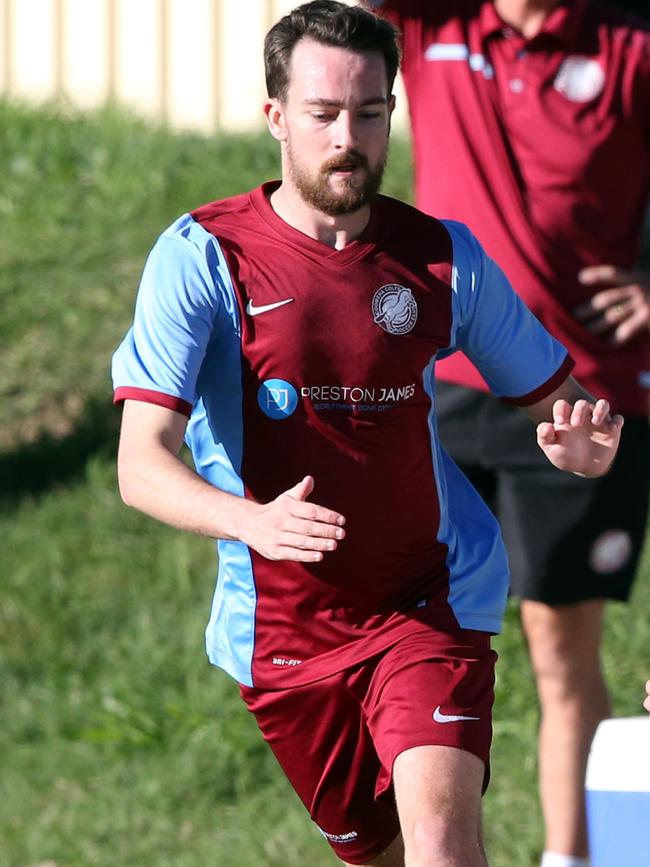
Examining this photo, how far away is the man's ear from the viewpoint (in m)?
3.87

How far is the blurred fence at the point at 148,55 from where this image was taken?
30.9 feet

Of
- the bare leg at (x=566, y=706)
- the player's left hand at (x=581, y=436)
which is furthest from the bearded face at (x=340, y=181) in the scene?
the bare leg at (x=566, y=706)

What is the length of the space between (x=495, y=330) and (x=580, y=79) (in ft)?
4.14

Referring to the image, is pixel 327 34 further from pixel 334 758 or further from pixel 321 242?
pixel 334 758

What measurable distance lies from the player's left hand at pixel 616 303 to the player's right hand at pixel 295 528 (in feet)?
6.05

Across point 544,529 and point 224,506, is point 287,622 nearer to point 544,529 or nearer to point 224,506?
point 224,506

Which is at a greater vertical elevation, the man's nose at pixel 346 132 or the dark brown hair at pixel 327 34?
the dark brown hair at pixel 327 34

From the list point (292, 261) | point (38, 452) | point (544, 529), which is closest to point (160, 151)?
point (38, 452)

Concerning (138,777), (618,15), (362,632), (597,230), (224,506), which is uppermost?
(618,15)

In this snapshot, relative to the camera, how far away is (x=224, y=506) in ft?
11.2

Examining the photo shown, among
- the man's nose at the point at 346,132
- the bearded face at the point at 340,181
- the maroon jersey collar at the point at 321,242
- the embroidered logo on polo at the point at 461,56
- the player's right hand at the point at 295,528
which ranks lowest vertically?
the player's right hand at the point at 295,528

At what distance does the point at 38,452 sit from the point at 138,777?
2051 millimetres

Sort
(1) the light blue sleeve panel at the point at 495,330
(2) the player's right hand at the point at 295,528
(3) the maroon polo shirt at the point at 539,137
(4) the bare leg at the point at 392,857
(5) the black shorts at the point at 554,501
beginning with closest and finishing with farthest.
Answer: (2) the player's right hand at the point at 295,528, (1) the light blue sleeve panel at the point at 495,330, (4) the bare leg at the point at 392,857, (3) the maroon polo shirt at the point at 539,137, (5) the black shorts at the point at 554,501

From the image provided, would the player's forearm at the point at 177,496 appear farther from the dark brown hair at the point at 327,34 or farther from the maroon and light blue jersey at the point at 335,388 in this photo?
the dark brown hair at the point at 327,34
